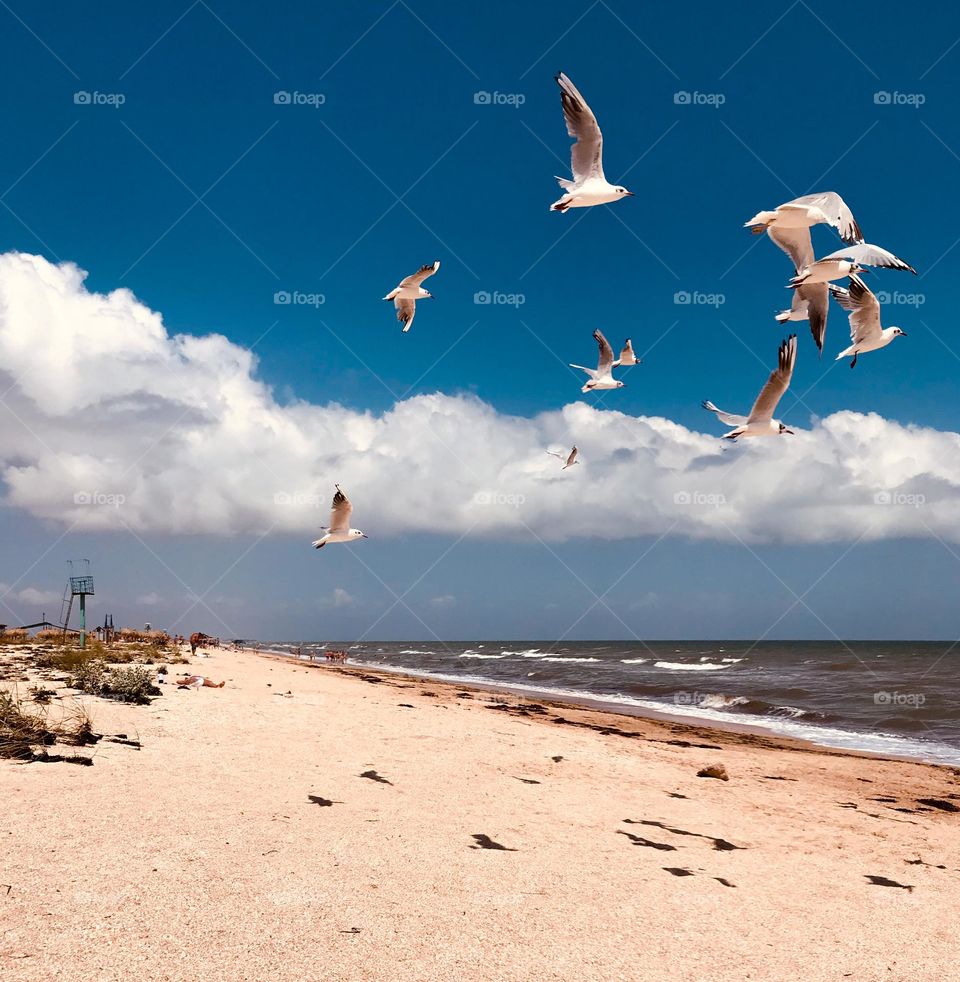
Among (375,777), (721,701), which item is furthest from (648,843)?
(721,701)

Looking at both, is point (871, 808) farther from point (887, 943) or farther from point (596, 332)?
point (596, 332)

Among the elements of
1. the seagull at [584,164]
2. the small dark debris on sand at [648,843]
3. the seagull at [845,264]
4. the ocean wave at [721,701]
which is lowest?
the ocean wave at [721,701]

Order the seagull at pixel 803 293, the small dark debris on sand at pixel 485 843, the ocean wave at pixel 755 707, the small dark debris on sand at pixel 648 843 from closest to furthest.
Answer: the small dark debris on sand at pixel 485 843 < the small dark debris on sand at pixel 648 843 < the seagull at pixel 803 293 < the ocean wave at pixel 755 707

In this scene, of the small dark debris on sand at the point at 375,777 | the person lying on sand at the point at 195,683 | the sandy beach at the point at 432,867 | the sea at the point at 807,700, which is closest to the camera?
the sandy beach at the point at 432,867

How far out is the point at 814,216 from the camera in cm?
797

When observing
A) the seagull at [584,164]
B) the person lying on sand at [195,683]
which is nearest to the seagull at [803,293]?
the seagull at [584,164]

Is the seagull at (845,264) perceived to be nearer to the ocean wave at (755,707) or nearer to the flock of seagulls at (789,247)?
the flock of seagulls at (789,247)

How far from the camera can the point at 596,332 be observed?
13273 mm

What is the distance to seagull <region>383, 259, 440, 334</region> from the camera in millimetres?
11828

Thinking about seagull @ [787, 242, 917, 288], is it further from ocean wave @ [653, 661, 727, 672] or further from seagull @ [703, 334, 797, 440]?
ocean wave @ [653, 661, 727, 672]

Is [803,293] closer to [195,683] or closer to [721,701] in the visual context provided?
[195,683]

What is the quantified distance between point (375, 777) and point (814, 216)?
24.6ft

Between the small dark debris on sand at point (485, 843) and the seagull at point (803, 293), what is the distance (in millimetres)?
6281

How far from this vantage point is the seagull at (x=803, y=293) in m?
8.61
